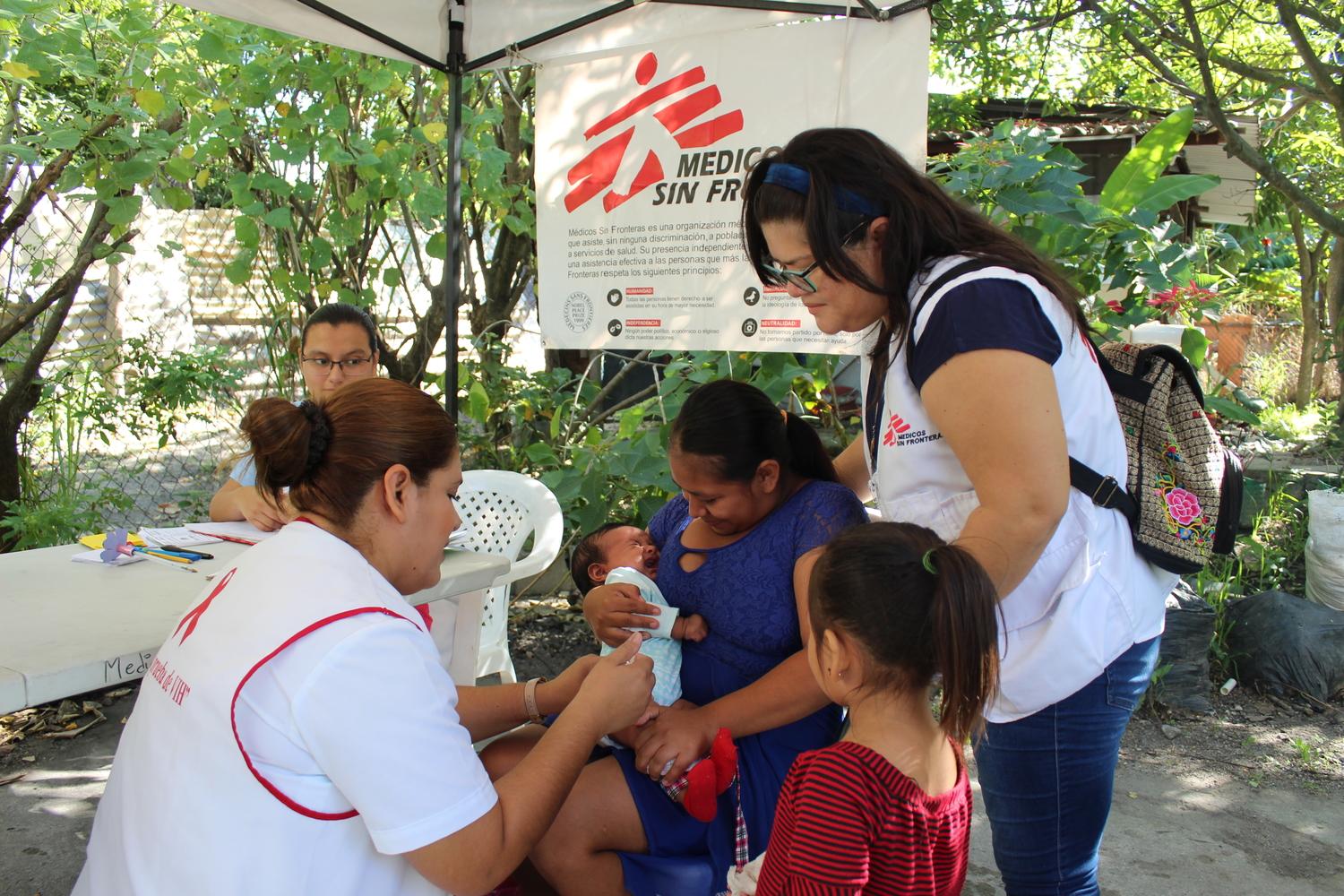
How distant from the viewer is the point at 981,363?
137 centimetres

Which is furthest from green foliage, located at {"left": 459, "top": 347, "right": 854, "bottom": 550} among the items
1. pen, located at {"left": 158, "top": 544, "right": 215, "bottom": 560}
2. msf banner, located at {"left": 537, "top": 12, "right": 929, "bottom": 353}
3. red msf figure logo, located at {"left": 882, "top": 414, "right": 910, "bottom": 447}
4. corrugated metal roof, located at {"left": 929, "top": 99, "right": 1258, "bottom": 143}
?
corrugated metal roof, located at {"left": 929, "top": 99, "right": 1258, "bottom": 143}

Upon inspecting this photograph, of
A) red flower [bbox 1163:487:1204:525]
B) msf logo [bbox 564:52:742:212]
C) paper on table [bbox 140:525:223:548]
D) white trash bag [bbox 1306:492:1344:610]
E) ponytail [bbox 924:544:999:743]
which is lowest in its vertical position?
white trash bag [bbox 1306:492:1344:610]

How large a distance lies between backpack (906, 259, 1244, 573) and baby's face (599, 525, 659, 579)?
1.01m

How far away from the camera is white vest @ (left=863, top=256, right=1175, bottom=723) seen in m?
1.48

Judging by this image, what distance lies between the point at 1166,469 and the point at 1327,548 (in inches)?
129

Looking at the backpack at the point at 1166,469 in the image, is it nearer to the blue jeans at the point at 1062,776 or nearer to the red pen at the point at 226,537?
the blue jeans at the point at 1062,776

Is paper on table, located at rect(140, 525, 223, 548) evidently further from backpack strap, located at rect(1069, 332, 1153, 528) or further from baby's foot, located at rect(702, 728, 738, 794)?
backpack strap, located at rect(1069, 332, 1153, 528)

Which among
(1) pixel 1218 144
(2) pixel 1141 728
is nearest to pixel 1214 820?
(2) pixel 1141 728

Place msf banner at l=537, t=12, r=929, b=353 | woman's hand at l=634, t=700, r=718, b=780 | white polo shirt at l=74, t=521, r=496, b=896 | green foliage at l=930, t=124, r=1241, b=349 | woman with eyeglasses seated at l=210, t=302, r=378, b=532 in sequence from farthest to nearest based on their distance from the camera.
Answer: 1. green foliage at l=930, t=124, r=1241, b=349
2. woman with eyeglasses seated at l=210, t=302, r=378, b=532
3. msf banner at l=537, t=12, r=929, b=353
4. woman's hand at l=634, t=700, r=718, b=780
5. white polo shirt at l=74, t=521, r=496, b=896

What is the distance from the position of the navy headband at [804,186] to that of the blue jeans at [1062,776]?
0.75m

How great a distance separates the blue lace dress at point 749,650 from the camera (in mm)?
1877

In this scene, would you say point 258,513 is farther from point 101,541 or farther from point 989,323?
point 989,323

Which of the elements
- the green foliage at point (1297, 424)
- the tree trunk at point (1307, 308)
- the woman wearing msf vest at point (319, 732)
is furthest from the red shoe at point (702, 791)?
the tree trunk at point (1307, 308)

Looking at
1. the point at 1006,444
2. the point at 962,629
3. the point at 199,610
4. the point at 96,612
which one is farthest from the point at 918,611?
the point at 96,612
